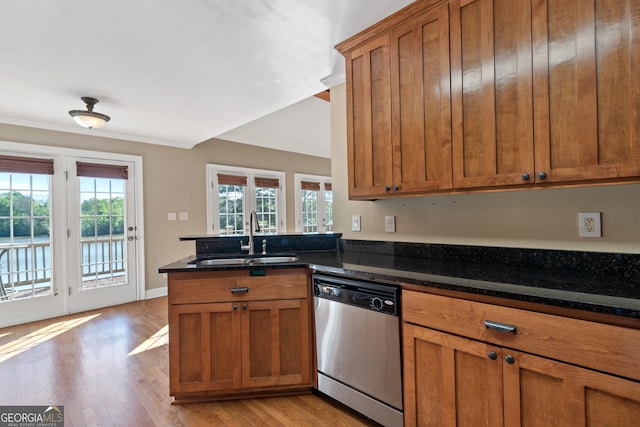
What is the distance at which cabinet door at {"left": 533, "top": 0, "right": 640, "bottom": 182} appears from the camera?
3.90ft

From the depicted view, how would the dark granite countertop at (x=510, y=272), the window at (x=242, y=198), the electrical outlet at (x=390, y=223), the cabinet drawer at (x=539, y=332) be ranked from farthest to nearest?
the window at (x=242, y=198) → the electrical outlet at (x=390, y=223) → the dark granite countertop at (x=510, y=272) → the cabinet drawer at (x=539, y=332)

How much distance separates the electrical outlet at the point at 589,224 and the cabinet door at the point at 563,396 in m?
0.75

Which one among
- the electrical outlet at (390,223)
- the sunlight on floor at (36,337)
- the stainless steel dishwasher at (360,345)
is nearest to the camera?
the stainless steel dishwasher at (360,345)

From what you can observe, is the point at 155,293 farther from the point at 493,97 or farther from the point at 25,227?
the point at 493,97

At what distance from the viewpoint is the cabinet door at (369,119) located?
1909 mm

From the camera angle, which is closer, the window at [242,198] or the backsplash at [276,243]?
the backsplash at [276,243]

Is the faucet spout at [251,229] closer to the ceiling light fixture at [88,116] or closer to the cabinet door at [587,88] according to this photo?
the cabinet door at [587,88]

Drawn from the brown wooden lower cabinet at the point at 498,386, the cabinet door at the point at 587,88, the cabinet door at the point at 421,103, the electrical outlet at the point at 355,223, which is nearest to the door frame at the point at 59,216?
the electrical outlet at the point at 355,223

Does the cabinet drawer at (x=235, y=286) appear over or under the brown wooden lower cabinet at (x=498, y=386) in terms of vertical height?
over

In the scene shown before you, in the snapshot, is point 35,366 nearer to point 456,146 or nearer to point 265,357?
point 265,357

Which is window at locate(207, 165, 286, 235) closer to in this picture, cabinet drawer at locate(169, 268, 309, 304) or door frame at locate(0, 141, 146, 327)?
door frame at locate(0, 141, 146, 327)

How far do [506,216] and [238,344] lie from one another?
5.61ft

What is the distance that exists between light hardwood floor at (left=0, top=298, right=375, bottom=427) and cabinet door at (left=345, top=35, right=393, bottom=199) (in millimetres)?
1370

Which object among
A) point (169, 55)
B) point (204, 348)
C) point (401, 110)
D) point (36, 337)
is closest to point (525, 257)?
point (401, 110)
